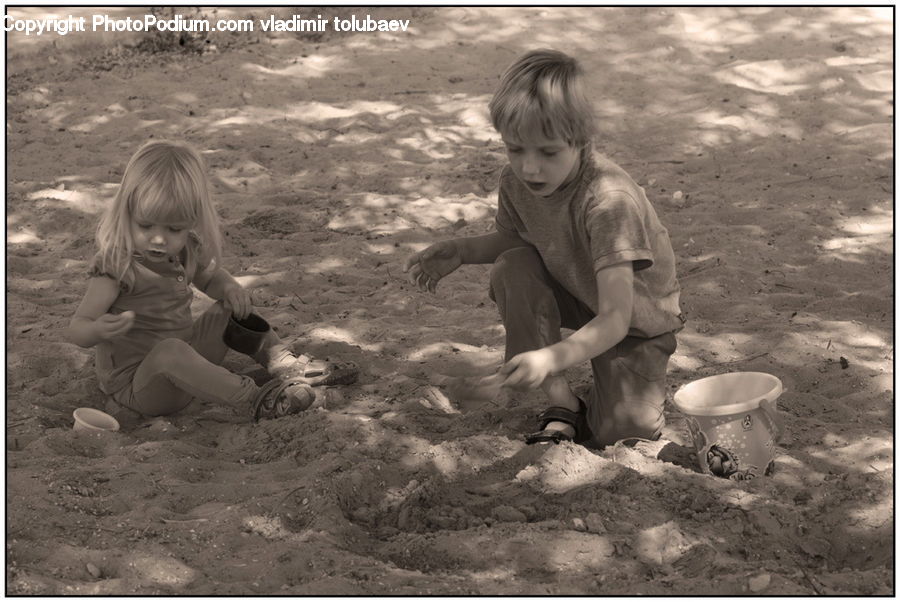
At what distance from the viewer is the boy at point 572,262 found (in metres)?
3.15

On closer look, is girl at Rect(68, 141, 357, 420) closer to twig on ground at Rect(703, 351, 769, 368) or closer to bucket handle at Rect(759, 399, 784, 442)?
twig on ground at Rect(703, 351, 769, 368)

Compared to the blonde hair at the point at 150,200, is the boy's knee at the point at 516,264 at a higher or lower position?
lower

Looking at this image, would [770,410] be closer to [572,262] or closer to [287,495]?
[572,262]

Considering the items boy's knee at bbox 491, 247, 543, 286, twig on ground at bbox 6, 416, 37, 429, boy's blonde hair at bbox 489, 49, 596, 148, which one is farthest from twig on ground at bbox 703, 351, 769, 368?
twig on ground at bbox 6, 416, 37, 429

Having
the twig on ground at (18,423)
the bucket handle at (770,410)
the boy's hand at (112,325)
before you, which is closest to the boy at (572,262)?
the bucket handle at (770,410)

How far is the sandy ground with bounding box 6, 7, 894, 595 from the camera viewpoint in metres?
2.89

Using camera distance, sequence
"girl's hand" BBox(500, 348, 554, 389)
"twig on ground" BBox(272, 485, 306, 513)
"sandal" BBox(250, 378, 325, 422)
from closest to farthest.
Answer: "girl's hand" BBox(500, 348, 554, 389)
"twig on ground" BBox(272, 485, 306, 513)
"sandal" BBox(250, 378, 325, 422)

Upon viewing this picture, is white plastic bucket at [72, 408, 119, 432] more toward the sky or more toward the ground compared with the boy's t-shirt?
more toward the ground

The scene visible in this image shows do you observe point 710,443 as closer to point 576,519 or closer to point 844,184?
point 576,519

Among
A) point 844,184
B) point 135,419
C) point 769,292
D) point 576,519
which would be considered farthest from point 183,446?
point 844,184

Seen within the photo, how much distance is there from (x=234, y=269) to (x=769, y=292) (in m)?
2.29

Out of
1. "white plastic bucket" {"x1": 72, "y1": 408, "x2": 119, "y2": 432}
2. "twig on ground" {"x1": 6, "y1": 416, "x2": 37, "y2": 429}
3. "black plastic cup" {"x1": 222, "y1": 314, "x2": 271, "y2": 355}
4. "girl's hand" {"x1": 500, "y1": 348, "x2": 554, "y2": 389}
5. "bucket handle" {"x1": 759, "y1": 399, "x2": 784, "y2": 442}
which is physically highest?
"girl's hand" {"x1": 500, "y1": 348, "x2": 554, "y2": 389}

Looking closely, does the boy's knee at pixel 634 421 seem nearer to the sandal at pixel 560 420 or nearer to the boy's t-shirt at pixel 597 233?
the sandal at pixel 560 420

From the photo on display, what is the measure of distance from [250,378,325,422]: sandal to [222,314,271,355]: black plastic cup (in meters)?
0.29
